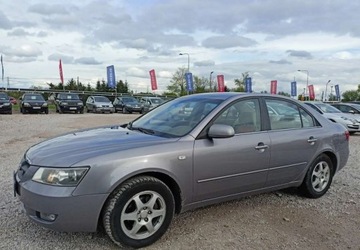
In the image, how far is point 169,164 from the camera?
3660mm

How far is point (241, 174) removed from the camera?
13.9 feet

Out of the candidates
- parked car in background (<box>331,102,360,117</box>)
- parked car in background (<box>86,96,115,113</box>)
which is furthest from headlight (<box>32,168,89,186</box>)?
parked car in background (<box>86,96,115,113</box>)

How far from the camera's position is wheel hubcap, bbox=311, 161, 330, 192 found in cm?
524

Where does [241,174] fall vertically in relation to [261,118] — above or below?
below

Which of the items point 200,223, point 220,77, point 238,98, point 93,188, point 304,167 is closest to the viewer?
point 93,188

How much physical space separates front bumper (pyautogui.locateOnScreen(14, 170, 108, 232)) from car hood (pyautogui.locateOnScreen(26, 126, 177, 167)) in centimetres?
24

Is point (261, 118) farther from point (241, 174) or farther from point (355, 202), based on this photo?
point (355, 202)

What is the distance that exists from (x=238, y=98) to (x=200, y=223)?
5.18 ft

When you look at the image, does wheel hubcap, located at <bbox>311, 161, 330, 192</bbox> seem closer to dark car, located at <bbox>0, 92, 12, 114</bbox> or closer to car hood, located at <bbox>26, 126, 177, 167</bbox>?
car hood, located at <bbox>26, 126, 177, 167</bbox>

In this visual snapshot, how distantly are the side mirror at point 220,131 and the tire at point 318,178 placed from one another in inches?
72.0

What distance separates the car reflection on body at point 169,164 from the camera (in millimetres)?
3291

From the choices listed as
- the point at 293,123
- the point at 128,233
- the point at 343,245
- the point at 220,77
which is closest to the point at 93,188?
the point at 128,233

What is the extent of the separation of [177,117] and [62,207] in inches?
70.1

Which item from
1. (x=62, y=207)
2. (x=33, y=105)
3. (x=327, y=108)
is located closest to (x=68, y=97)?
(x=33, y=105)
